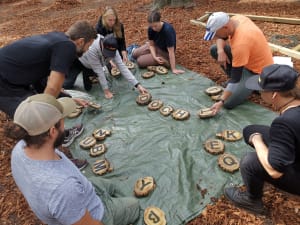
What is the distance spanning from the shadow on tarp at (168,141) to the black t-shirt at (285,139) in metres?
0.92

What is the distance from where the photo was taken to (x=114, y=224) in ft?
7.16

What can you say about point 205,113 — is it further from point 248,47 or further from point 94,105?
point 94,105

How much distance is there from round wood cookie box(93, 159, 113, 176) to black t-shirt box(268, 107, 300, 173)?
1.72 metres

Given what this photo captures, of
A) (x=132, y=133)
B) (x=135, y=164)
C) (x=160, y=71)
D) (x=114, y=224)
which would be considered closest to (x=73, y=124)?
(x=132, y=133)

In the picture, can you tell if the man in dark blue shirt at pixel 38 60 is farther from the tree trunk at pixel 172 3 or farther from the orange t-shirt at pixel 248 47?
the tree trunk at pixel 172 3

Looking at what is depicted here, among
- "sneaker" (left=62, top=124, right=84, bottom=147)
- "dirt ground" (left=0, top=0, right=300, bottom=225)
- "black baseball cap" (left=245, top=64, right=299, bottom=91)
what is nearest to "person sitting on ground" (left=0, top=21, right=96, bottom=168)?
"sneaker" (left=62, top=124, right=84, bottom=147)

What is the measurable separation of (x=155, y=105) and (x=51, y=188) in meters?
2.55

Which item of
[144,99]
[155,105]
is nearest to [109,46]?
[144,99]

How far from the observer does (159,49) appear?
16.2 feet

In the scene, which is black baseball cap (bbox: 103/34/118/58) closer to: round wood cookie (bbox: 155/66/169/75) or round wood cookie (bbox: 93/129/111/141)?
round wood cookie (bbox: 155/66/169/75)

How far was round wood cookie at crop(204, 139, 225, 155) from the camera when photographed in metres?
3.05

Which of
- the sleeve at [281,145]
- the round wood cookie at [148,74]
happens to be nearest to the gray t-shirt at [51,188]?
the sleeve at [281,145]

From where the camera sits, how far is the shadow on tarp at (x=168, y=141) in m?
2.68

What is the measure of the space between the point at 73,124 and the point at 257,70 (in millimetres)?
2541
